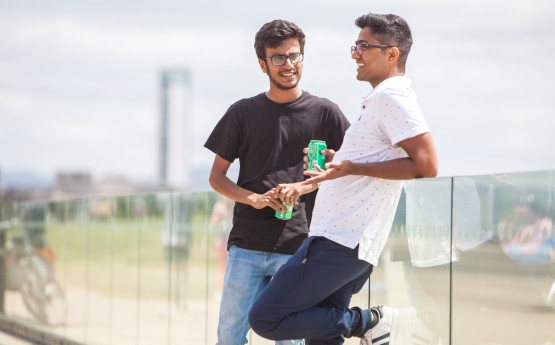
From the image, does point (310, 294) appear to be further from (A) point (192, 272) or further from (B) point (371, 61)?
(A) point (192, 272)

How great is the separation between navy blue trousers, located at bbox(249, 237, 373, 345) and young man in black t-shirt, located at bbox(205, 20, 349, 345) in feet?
2.02

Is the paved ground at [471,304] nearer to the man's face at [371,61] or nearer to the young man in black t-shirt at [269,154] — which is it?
the young man in black t-shirt at [269,154]

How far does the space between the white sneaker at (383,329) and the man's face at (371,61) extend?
941 millimetres

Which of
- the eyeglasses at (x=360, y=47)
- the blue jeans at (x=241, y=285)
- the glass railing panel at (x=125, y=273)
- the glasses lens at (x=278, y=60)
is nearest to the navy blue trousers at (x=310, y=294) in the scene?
the blue jeans at (x=241, y=285)

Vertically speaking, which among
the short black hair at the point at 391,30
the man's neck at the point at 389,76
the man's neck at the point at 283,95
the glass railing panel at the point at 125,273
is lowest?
the glass railing panel at the point at 125,273

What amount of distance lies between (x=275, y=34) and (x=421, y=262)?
1215mm

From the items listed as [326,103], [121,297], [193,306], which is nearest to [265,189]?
[326,103]

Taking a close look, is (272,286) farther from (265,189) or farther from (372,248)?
(265,189)

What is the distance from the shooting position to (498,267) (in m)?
3.39

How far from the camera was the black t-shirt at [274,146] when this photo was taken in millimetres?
3930

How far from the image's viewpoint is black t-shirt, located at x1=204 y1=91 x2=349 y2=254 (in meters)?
3.93

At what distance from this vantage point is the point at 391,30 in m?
3.36

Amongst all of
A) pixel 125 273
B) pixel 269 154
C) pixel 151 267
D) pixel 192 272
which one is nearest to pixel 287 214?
pixel 269 154

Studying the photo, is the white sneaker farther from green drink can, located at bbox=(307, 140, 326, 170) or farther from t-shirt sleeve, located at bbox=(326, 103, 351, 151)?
t-shirt sleeve, located at bbox=(326, 103, 351, 151)
